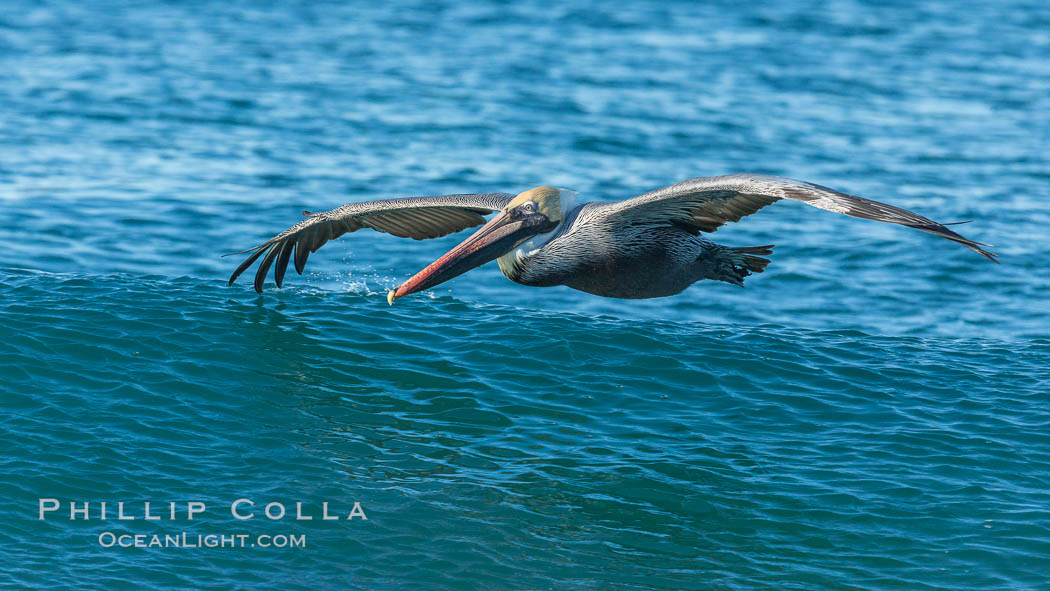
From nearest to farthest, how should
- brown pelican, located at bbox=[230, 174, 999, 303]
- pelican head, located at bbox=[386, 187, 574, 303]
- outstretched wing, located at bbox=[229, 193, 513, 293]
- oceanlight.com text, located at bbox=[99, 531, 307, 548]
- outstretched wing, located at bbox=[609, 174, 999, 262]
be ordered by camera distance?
outstretched wing, located at bbox=[609, 174, 999, 262] < oceanlight.com text, located at bbox=[99, 531, 307, 548] < pelican head, located at bbox=[386, 187, 574, 303] < brown pelican, located at bbox=[230, 174, 999, 303] < outstretched wing, located at bbox=[229, 193, 513, 293]

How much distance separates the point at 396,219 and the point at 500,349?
2615 mm

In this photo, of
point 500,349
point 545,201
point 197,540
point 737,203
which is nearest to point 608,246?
point 545,201

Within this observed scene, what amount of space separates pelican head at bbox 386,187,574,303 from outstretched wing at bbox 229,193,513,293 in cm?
69

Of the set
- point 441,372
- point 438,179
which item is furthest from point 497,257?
point 438,179

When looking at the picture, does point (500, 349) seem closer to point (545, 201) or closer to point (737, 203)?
point (545, 201)

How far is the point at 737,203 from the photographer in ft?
35.6

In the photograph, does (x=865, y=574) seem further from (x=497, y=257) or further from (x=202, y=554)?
(x=202, y=554)

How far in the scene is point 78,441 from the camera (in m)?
11.7

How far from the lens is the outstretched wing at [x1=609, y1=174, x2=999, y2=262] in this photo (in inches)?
329

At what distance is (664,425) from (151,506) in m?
5.43

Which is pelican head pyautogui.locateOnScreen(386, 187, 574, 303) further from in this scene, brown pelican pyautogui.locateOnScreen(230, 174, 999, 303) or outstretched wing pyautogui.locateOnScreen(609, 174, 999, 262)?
outstretched wing pyautogui.locateOnScreen(609, 174, 999, 262)

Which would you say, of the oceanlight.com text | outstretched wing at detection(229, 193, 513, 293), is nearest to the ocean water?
the oceanlight.com text

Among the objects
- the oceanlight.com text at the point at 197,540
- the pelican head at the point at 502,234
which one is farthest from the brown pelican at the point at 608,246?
the oceanlight.com text at the point at 197,540

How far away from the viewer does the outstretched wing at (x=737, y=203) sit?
836 cm
